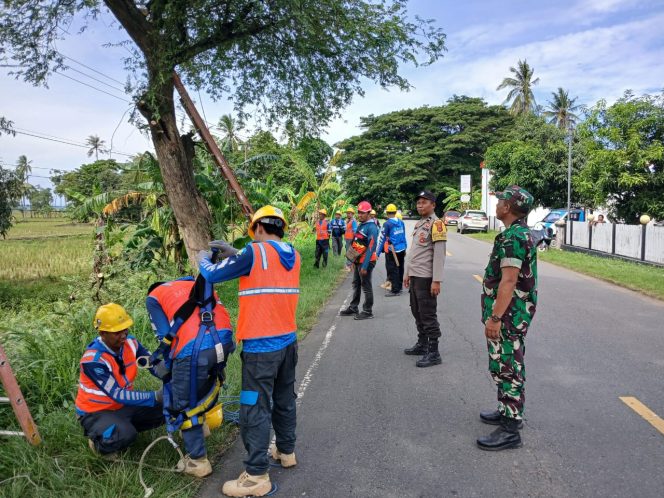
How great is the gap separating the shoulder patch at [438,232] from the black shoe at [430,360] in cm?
133

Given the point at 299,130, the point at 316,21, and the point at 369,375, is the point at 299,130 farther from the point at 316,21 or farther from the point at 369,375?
the point at 369,375

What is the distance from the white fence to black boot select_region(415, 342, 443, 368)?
12255mm

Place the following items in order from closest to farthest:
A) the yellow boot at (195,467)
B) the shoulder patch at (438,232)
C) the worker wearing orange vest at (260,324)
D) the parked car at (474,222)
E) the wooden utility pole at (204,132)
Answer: the worker wearing orange vest at (260,324)
the yellow boot at (195,467)
the shoulder patch at (438,232)
the wooden utility pole at (204,132)
the parked car at (474,222)

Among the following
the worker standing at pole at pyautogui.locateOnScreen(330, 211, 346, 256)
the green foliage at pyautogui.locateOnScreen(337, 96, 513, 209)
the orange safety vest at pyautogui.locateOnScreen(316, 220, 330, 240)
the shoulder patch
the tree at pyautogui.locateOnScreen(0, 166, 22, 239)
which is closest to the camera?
the shoulder patch

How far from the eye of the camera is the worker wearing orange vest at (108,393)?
11.1 feet

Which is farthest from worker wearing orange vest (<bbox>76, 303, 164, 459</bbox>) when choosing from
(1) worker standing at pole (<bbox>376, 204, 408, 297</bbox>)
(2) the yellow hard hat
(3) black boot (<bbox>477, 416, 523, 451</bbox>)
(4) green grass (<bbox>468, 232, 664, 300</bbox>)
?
(4) green grass (<bbox>468, 232, 664, 300</bbox>)

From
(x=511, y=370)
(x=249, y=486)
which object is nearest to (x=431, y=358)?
(x=511, y=370)

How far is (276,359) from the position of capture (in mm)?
3178

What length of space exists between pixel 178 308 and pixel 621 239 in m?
17.5

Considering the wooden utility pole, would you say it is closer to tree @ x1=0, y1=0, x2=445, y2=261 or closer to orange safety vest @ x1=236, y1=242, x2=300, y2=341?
tree @ x1=0, y1=0, x2=445, y2=261

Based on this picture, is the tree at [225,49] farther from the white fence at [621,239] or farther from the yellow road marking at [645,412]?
the white fence at [621,239]

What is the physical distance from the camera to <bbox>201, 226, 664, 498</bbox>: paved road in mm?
3248

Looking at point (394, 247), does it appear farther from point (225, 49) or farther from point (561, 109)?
point (561, 109)

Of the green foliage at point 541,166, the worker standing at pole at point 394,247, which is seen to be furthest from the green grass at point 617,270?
the green foliage at point 541,166
